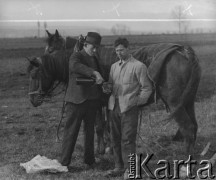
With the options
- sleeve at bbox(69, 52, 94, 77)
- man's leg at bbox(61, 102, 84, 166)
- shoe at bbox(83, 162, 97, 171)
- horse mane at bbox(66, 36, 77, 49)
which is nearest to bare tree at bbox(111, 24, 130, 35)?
horse mane at bbox(66, 36, 77, 49)

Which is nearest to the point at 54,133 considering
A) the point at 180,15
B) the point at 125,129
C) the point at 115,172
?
the point at 115,172

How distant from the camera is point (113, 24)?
6512 mm

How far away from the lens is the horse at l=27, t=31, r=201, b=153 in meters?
6.01

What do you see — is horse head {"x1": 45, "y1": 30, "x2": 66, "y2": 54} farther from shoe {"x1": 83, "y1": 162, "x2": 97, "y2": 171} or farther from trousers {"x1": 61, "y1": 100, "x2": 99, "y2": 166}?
shoe {"x1": 83, "y1": 162, "x2": 97, "y2": 171}

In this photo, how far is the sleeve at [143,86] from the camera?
509 cm

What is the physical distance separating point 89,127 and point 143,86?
4.11 ft

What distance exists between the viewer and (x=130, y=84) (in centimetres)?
519

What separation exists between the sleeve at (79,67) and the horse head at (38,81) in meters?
0.87

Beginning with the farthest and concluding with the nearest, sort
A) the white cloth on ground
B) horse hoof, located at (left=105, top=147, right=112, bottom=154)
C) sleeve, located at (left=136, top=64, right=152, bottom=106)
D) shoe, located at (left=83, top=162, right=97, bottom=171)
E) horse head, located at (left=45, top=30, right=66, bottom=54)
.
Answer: horse hoof, located at (left=105, top=147, right=112, bottom=154) < horse head, located at (left=45, top=30, right=66, bottom=54) < shoe, located at (left=83, top=162, right=97, bottom=171) < the white cloth on ground < sleeve, located at (left=136, top=64, right=152, bottom=106)

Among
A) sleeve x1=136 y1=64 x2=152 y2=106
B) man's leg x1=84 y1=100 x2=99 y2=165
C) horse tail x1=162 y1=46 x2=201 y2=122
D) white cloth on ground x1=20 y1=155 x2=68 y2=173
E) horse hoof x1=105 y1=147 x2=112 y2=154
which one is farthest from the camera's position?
horse hoof x1=105 y1=147 x2=112 y2=154

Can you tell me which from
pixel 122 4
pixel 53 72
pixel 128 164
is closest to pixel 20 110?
pixel 53 72

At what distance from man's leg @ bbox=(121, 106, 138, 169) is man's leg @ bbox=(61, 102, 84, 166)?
759 millimetres

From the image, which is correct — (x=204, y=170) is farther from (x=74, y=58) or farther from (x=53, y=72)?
(x=53, y=72)

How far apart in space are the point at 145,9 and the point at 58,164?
2.96 meters
